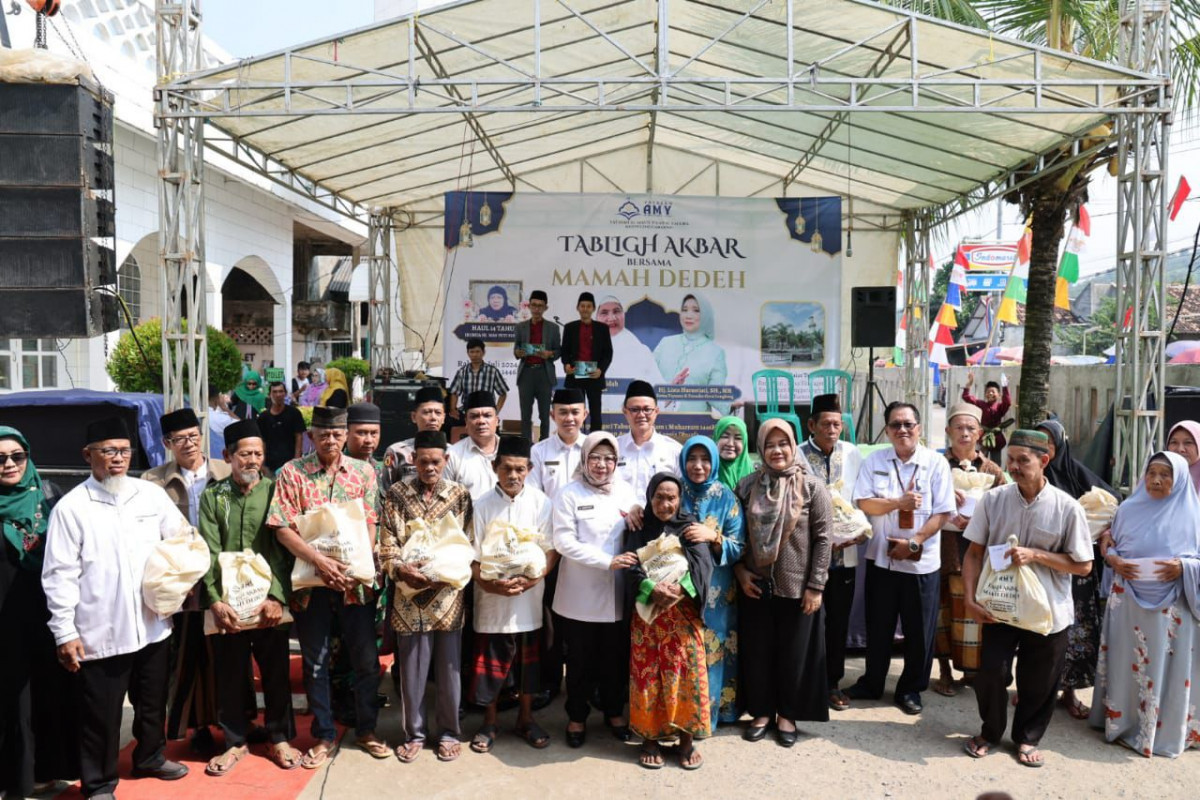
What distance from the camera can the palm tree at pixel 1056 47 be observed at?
335 inches

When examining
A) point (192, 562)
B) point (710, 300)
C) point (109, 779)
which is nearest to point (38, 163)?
point (192, 562)

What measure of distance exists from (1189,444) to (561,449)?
313 centimetres

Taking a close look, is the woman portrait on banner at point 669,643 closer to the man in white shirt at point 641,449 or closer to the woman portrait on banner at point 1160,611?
the man in white shirt at point 641,449

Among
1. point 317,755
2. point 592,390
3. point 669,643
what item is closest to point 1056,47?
point 592,390

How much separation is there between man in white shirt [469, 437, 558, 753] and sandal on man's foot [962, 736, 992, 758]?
1.92m

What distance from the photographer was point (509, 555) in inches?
152

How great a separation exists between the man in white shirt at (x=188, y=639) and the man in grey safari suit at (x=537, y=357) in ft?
15.5

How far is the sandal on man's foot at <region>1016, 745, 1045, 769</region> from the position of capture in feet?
13.1

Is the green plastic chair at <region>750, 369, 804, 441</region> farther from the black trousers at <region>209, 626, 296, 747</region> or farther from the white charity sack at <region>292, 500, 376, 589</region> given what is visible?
the black trousers at <region>209, 626, 296, 747</region>

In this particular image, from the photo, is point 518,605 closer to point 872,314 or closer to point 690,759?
point 690,759

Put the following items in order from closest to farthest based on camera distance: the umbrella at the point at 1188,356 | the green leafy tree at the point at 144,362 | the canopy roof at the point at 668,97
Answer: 1. the canopy roof at the point at 668,97
2. the green leafy tree at the point at 144,362
3. the umbrella at the point at 1188,356

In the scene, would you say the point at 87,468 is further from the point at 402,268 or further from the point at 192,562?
the point at 402,268

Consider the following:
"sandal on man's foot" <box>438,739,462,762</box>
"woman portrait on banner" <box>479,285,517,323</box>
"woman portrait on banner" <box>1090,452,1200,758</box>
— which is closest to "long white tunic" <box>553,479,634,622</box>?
Result: "sandal on man's foot" <box>438,739,462,762</box>

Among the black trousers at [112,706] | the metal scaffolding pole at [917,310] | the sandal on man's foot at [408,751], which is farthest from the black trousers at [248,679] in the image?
the metal scaffolding pole at [917,310]
